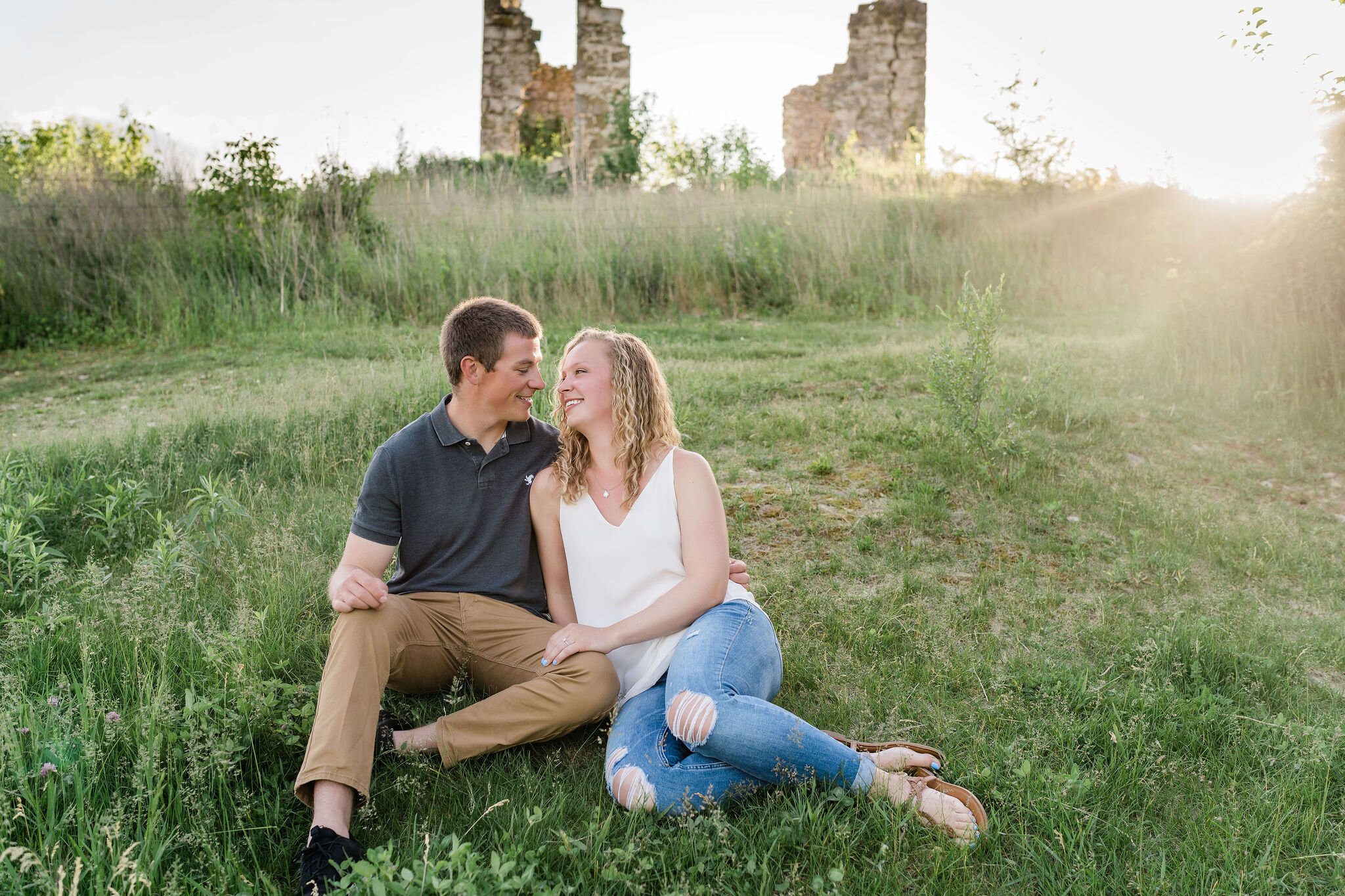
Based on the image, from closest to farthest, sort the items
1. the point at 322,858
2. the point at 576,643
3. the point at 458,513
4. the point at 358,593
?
the point at 322,858 → the point at 358,593 → the point at 576,643 → the point at 458,513

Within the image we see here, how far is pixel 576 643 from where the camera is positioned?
2.74 m

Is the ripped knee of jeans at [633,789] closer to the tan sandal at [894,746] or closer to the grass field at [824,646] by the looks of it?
the grass field at [824,646]

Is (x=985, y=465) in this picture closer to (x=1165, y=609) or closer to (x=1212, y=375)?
(x=1165, y=609)

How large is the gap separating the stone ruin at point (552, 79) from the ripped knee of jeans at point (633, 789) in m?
13.8

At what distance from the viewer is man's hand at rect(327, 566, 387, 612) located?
2.59m

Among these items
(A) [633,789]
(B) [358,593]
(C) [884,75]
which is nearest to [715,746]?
(A) [633,789]

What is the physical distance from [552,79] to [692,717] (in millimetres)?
21010

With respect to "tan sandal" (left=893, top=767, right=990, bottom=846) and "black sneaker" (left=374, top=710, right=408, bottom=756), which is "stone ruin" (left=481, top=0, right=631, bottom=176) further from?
"tan sandal" (left=893, top=767, right=990, bottom=846)

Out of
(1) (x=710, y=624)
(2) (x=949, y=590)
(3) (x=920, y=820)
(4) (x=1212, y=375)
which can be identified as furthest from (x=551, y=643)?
(4) (x=1212, y=375)

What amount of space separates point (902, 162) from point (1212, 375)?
24.7 feet

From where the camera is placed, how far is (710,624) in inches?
107

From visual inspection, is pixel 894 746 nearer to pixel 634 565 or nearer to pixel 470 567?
pixel 634 565

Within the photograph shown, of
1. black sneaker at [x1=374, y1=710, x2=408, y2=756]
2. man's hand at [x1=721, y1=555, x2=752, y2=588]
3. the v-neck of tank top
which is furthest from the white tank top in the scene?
black sneaker at [x1=374, y1=710, x2=408, y2=756]

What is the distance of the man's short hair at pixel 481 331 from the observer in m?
3.06
